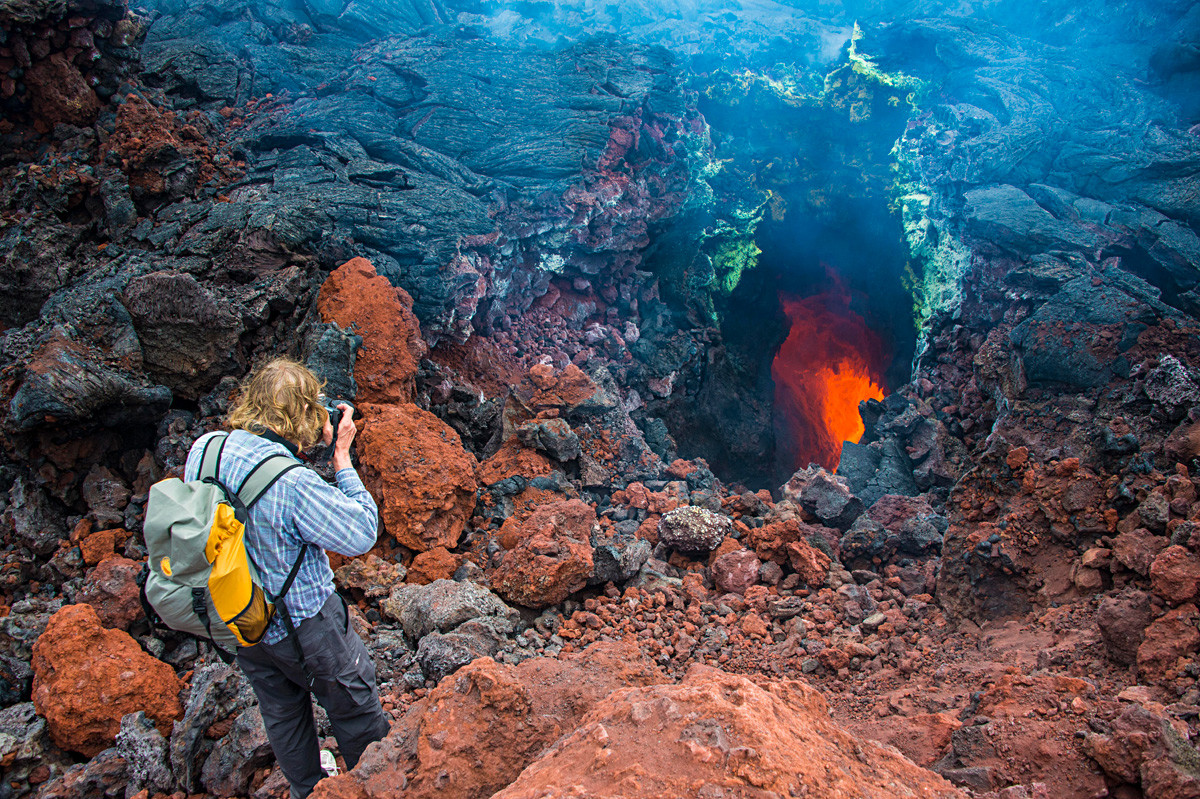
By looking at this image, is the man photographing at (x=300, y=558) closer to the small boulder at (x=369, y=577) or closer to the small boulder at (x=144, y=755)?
the small boulder at (x=144, y=755)

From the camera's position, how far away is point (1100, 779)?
182 centimetres

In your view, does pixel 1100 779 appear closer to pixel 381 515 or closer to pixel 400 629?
pixel 400 629

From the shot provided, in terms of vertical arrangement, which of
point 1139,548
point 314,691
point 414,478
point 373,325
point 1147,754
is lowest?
point 414,478

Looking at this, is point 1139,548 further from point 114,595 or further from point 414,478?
point 114,595

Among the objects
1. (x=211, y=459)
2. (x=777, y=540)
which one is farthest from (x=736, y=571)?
(x=211, y=459)

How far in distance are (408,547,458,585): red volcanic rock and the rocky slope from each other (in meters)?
0.06

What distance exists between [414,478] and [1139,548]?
5201mm

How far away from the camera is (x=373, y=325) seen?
19.3ft

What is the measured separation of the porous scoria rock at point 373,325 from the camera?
226 inches

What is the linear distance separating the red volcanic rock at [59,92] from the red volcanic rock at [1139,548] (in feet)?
38.3

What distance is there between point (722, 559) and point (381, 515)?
3081mm

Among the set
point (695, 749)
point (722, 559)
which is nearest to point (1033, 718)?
point (695, 749)

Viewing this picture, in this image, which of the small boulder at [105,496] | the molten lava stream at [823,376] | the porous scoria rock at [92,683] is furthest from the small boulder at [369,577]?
the molten lava stream at [823,376]

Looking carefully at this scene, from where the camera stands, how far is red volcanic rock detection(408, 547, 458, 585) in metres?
4.46
